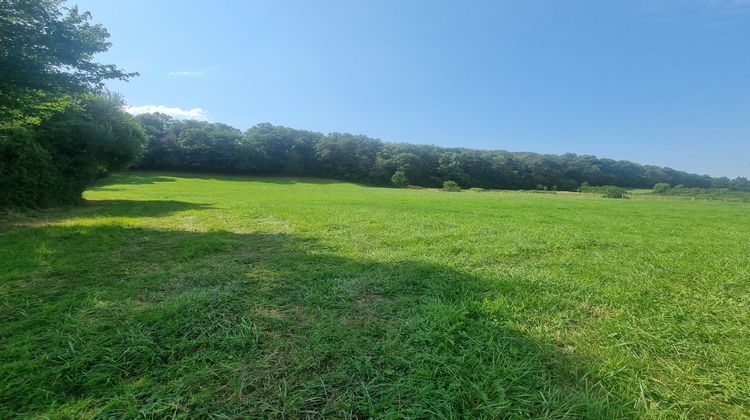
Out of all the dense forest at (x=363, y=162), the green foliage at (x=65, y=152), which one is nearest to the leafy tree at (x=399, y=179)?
the dense forest at (x=363, y=162)

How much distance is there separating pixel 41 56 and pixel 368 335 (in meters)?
12.7

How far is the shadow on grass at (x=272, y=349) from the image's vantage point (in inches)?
80.7

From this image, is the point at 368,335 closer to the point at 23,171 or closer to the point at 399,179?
the point at 23,171

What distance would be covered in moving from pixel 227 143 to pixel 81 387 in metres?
71.7

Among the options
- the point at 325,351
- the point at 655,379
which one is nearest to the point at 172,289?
the point at 325,351

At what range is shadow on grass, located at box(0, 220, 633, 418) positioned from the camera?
205 cm

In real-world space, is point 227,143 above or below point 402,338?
above

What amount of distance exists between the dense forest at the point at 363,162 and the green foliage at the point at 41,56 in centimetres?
5563

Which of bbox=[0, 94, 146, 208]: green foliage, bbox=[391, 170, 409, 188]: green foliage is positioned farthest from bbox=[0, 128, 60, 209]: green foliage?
bbox=[391, 170, 409, 188]: green foliage

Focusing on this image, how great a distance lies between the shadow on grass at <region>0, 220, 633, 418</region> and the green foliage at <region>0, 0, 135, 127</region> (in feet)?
24.5

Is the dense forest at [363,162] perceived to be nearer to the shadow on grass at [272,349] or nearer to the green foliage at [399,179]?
the green foliage at [399,179]

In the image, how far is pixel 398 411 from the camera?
199 centimetres

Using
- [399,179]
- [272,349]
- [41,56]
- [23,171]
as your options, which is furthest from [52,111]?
[399,179]

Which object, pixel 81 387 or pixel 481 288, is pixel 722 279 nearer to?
pixel 481 288
